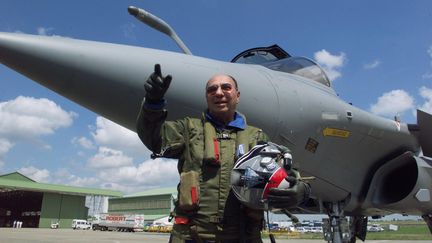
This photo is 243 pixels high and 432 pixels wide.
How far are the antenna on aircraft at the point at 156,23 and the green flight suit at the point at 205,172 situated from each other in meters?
2.55

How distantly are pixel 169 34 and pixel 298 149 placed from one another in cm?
249

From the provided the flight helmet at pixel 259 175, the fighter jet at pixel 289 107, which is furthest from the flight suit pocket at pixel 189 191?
the fighter jet at pixel 289 107

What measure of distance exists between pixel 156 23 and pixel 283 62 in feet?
6.03

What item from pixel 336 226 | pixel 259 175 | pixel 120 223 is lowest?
pixel 120 223

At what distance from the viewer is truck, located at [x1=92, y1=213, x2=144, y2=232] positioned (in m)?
47.5

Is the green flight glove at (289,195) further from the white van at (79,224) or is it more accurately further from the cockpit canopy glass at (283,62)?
the white van at (79,224)

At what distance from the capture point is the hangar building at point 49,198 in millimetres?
48344

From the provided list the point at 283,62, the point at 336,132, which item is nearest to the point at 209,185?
the point at 336,132

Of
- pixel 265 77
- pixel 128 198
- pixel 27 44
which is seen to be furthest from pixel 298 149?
pixel 128 198

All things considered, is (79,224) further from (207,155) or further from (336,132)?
(207,155)

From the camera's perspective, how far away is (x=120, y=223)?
159ft

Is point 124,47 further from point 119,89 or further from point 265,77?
point 265,77

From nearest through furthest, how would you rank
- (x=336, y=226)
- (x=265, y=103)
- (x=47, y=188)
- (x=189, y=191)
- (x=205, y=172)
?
(x=189, y=191)
(x=205, y=172)
(x=265, y=103)
(x=336, y=226)
(x=47, y=188)

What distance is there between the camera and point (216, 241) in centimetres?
246
